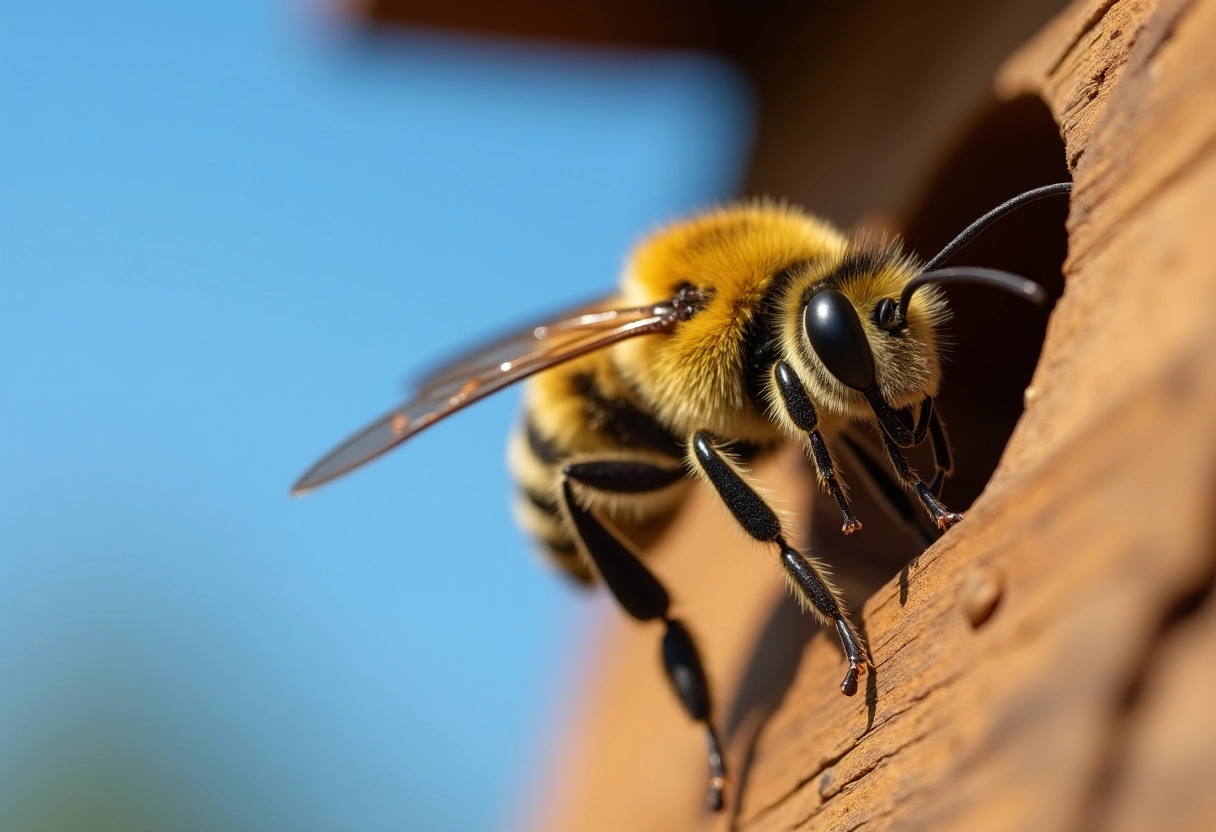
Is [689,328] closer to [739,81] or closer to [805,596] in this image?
[805,596]

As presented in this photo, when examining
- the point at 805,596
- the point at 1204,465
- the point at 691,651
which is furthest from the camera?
the point at 691,651

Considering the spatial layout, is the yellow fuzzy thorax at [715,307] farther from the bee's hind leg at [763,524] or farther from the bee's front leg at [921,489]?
the bee's front leg at [921,489]

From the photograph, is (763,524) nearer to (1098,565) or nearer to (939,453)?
(939,453)

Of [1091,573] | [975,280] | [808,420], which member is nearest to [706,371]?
[808,420]

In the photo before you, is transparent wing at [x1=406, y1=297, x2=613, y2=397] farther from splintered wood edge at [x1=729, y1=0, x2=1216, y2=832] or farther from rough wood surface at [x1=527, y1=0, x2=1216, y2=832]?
splintered wood edge at [x1=729, y1=0, x2=1216, y2=832]

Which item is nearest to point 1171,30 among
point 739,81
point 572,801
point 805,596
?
point 805,596

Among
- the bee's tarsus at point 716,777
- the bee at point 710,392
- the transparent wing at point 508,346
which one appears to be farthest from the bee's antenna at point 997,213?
the bee's tarsus at point 716,777
